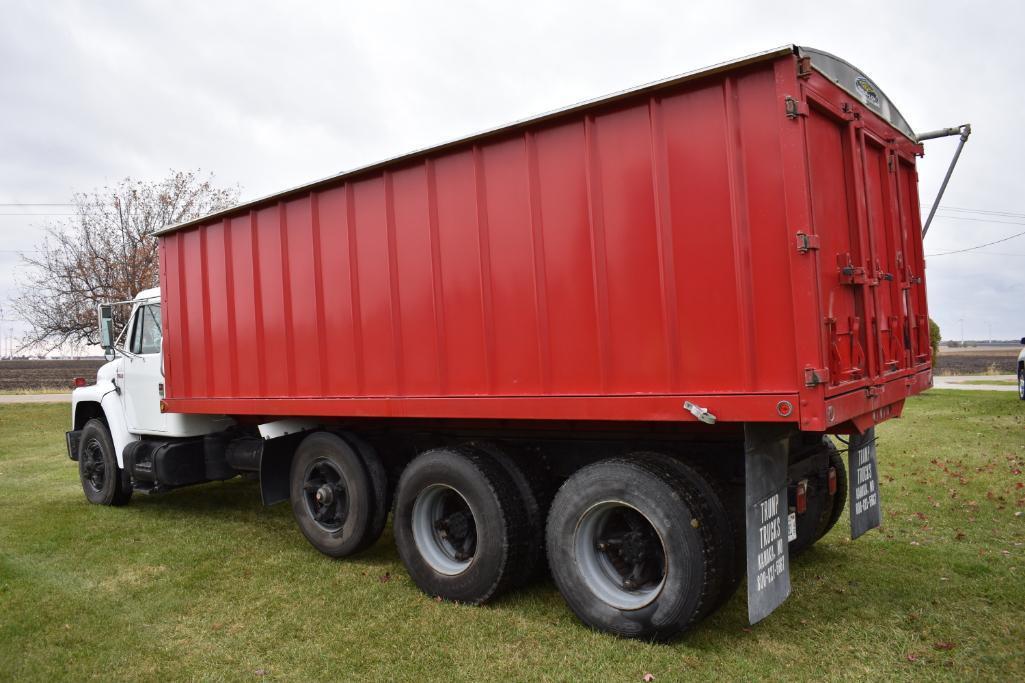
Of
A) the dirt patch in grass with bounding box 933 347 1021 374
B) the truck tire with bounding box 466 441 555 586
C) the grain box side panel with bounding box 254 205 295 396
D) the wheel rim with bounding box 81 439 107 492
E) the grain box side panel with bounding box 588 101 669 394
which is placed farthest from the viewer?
the dirt patch in grass with bounding box 933 347 1021 374

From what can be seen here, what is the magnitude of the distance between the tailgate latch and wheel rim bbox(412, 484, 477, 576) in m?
1.98

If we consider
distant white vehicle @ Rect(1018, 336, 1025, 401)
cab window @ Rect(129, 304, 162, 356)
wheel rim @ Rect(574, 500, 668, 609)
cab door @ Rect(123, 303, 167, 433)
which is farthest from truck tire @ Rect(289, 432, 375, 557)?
distant white vehicle @ Rect(1018, 336, 1025, 401)

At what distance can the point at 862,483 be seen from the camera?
17.1 ft

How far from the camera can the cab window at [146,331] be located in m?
8.20

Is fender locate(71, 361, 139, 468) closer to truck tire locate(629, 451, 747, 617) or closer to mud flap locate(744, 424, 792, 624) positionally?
truck tire locate(629, 451, 747, 617)

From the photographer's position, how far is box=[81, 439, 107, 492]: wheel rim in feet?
28.9

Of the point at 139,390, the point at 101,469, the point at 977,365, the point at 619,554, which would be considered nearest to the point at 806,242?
the point at 619,554

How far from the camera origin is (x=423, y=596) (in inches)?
208

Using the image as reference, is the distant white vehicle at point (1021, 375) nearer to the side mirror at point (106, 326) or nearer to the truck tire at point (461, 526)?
the truck tire at point (461, 526)

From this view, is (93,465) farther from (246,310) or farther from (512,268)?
(512,268)

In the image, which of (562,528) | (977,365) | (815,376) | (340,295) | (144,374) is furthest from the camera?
(977,365)

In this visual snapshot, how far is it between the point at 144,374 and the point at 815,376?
7236 millimetres

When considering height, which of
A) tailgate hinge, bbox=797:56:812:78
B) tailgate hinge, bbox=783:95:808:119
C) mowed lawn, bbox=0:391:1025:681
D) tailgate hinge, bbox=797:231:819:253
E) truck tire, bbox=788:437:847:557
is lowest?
mowed lawn, bbox=0:391:1025:681

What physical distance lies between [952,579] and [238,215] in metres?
6.55
